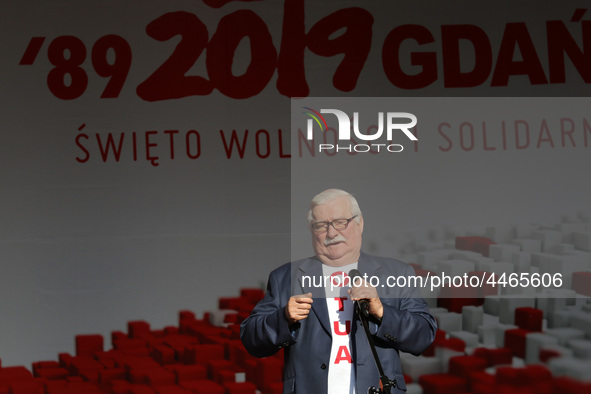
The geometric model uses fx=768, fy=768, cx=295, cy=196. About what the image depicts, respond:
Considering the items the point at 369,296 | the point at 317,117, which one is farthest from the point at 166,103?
the point at 369,296

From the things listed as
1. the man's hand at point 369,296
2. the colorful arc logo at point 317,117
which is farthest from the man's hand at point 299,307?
the colorful arc logo at point 317,117

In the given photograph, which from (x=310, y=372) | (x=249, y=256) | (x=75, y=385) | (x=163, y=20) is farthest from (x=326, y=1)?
(x=310, y=372)

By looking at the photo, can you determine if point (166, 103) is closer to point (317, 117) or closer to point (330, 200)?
point (317, 117)

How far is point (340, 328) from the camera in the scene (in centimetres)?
212

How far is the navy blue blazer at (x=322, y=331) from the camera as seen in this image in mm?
2084

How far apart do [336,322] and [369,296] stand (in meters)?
0.19

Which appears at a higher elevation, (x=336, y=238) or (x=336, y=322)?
(x=336, y=238)

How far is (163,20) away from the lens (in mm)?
4328

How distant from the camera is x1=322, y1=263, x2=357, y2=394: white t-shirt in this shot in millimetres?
2109

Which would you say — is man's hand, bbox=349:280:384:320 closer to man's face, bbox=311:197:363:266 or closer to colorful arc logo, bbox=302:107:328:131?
man's face, bbox=311:197:363:266

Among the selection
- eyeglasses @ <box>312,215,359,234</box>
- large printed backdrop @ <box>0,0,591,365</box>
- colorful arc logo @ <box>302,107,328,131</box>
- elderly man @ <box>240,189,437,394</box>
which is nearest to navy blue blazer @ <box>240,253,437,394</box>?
elderly man @ <box>240,189,437,394</box>

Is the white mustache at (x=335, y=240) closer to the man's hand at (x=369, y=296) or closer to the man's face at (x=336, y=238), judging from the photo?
the man's face at (x=336, y=238)

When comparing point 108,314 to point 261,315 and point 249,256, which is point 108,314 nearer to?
point 249,256

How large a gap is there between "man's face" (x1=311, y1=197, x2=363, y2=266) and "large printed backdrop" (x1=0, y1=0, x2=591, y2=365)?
7.24 ft
